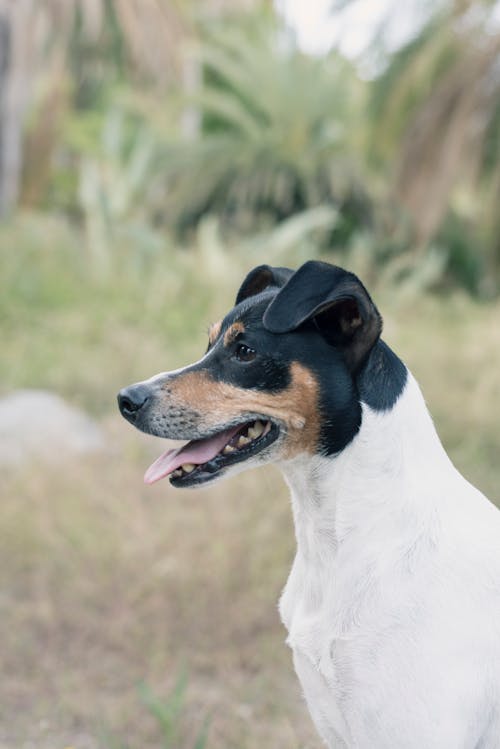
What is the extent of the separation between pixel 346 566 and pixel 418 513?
0.66 ft

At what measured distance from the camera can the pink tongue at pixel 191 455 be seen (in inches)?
92.4

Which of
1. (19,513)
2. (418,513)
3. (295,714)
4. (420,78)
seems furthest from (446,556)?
(420,78)

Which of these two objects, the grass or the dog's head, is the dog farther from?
the grass

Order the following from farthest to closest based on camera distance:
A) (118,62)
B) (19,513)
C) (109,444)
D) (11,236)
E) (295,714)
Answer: (118,62), (11,236), (109,444), (19,513), (295,714)

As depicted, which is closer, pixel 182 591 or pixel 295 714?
pixel 295 714

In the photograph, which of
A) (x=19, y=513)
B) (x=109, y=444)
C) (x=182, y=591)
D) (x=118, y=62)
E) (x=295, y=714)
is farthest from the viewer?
(x=118, y=62)

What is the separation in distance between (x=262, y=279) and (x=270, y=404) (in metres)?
0.52

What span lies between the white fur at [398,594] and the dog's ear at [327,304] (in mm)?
161

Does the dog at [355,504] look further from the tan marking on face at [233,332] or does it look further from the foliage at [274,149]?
the foliage at [274,149]

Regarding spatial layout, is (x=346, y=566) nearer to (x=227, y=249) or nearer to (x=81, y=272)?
(x=81, y=272)

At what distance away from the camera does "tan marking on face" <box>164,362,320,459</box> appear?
2271 millimetres

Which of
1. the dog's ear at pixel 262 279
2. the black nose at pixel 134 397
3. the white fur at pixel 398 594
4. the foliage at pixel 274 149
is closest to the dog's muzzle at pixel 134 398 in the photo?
the black nose at pixel 134 397

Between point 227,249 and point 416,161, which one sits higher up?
point 227,249

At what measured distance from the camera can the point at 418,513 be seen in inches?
86.6
